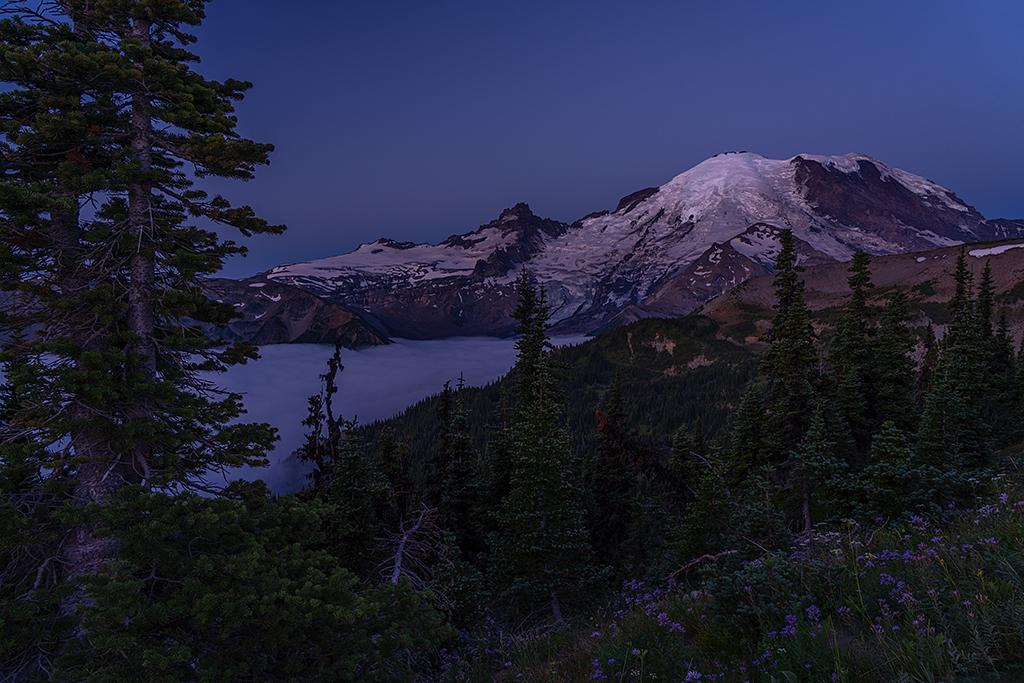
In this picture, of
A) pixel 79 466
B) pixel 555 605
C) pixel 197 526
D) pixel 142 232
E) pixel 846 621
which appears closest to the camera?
pixel 846 621

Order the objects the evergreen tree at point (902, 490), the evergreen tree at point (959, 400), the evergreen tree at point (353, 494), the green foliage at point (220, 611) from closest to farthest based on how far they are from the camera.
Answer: the green foliage at point (220, 611) → the evergreen tree at point (902, 490) → the evergreen tree at point (959, 400) → the evergreen tree at point (353, 494)

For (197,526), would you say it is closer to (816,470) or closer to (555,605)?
(555,605)

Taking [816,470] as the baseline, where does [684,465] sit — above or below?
below

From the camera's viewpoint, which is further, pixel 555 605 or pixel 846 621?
pixel 555 605

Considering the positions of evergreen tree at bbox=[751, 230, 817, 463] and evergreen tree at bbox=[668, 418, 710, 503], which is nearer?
evergreen tree at bbox=[668, 418, 710, 503]

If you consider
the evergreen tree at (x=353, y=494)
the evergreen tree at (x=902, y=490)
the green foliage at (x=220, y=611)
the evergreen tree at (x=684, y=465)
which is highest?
the evergreen tree at (x=902, y=490)

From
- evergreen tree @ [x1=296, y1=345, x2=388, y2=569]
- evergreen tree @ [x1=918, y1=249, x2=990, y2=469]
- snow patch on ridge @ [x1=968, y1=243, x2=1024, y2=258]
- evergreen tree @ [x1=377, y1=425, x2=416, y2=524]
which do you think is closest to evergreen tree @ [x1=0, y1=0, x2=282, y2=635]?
evergreen tree @ [x1=296, y1=345, x2=388, y2=569]

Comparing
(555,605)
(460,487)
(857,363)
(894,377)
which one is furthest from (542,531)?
(894,377)

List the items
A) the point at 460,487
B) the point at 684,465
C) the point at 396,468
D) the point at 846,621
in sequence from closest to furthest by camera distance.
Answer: the point at 846,621, the point at 460,487, the point at 396,468, the point at 684,465

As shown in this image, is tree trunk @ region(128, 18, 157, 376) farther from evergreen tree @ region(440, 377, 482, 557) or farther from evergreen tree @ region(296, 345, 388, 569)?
evergreen tree @ region(440, 377, 482, 557)

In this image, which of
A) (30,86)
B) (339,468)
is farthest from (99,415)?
(339,468)

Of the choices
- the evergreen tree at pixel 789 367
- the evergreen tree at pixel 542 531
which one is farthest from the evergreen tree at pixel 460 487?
the evergreen tree at pixel 789 367

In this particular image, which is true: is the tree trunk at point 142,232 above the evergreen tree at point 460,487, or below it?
above

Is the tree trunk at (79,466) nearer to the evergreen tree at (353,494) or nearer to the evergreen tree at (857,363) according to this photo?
the evergreen tree at (353,494)
